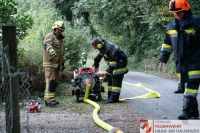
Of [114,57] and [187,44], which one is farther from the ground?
[187,44]

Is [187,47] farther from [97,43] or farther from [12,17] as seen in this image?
[12,17]

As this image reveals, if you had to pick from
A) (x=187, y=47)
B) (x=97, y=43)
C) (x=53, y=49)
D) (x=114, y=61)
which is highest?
(x=187, y=47)

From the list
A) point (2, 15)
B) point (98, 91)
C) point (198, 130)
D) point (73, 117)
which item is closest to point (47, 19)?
point (2, 15)

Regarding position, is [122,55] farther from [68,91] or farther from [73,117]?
[68,91]

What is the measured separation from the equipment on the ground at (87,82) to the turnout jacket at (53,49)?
639 mm

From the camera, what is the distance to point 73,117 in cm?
883

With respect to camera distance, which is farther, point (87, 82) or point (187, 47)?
point (87, 82)

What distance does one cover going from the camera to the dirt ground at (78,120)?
23.6 ft

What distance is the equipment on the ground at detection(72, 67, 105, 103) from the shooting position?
11.6 meters

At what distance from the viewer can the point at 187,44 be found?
7.31m

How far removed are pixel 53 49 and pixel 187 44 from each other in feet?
14.8

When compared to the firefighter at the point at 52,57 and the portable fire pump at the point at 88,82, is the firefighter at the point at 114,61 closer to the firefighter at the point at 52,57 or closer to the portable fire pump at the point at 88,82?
the portable fire pump at the point at 88,82

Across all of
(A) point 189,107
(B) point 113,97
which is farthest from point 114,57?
(A) point 189,107

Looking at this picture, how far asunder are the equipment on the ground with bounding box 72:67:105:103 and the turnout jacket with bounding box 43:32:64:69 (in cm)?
64
